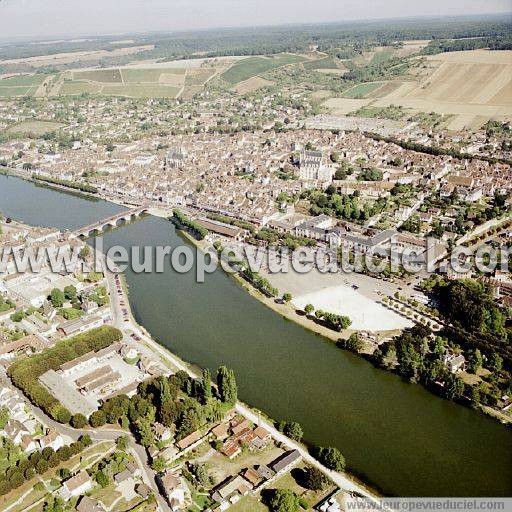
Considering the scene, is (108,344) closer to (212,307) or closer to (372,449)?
(212,307)

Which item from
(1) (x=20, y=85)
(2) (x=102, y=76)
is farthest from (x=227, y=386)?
(1) (x=20, y=85)

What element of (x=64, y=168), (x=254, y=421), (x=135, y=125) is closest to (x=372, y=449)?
(x=254, y=421)

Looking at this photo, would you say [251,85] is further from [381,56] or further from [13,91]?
[13,91]


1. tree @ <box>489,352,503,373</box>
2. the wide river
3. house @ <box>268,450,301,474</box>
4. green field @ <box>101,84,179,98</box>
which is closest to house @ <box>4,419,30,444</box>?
the wide river

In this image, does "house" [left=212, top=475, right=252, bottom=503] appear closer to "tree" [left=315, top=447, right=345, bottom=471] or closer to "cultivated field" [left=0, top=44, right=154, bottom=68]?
"tree" [left=315, top=447, right=345, bottom=471]

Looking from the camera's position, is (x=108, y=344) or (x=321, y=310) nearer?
(x=108, y=344)

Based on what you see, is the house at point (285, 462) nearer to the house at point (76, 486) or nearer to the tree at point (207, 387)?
the tree at point (207, 387)
